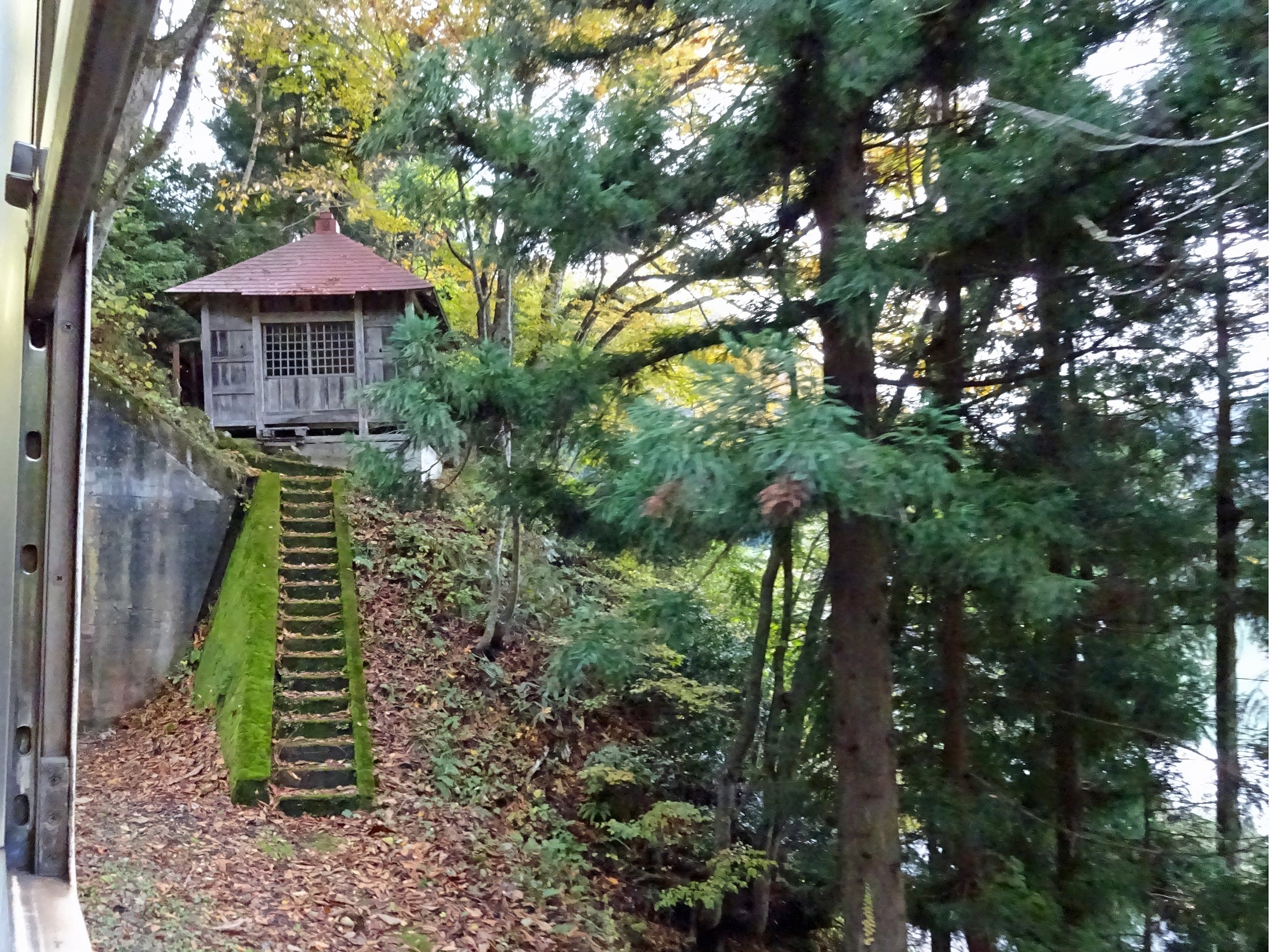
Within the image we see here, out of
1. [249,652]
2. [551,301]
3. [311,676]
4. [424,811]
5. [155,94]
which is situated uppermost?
[155,94]

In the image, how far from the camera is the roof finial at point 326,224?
8695mm

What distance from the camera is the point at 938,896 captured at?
4352mm

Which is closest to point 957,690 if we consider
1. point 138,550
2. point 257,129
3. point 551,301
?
point 551,301

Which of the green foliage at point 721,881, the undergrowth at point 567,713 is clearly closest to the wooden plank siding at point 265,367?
the undergrowth at point 567,713

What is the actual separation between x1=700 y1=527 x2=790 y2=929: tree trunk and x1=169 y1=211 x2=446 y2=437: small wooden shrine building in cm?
498

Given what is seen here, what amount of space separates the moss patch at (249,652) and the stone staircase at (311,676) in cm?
11

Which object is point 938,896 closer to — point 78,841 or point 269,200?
point 78,841

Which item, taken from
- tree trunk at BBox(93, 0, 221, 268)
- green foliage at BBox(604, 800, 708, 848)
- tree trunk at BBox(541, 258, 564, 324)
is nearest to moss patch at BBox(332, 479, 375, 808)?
green foliage at BBox(604, 800, 708, 848)

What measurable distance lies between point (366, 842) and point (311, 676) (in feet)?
5.26

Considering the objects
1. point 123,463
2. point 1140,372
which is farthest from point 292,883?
point 1140,372

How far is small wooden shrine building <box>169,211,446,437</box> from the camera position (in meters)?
8.59

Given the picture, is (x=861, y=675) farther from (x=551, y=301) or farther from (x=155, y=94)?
(x=155, y=94)

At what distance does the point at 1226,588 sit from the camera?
132 inches

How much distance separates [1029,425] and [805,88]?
1.94 metres
